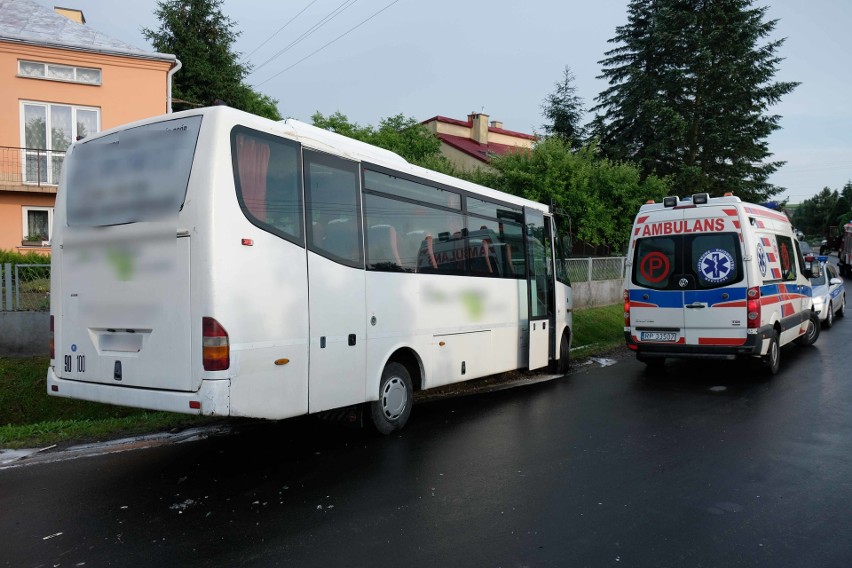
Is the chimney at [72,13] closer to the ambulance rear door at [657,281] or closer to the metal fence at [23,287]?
the metal fence at [23,287]

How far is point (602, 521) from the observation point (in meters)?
4.54

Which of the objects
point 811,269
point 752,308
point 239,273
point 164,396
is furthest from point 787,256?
point 164,396

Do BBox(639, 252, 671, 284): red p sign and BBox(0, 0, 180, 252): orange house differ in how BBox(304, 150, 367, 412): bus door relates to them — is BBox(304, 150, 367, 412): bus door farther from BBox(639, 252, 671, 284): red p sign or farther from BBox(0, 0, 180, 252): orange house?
BBox(0, 0, 180, 252): orange house

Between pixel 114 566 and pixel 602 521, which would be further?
pixel 602 521

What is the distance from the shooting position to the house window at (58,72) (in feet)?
66.1

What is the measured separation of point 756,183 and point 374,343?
93.5 ft

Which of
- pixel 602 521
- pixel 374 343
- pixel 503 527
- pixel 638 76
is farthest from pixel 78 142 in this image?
pixel 638 76

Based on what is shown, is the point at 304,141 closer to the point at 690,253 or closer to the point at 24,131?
the point at 690,253

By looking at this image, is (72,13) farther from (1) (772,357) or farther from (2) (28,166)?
(1) (772,357)

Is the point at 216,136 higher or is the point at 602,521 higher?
the point at 216,136

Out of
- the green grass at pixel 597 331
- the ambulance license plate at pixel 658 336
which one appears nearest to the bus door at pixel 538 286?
the ambulance license plate at pixel 658 336

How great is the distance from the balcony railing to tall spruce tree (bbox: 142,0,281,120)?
33.4ft

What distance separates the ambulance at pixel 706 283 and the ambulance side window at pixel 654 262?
15 millimetres

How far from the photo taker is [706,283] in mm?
9953
